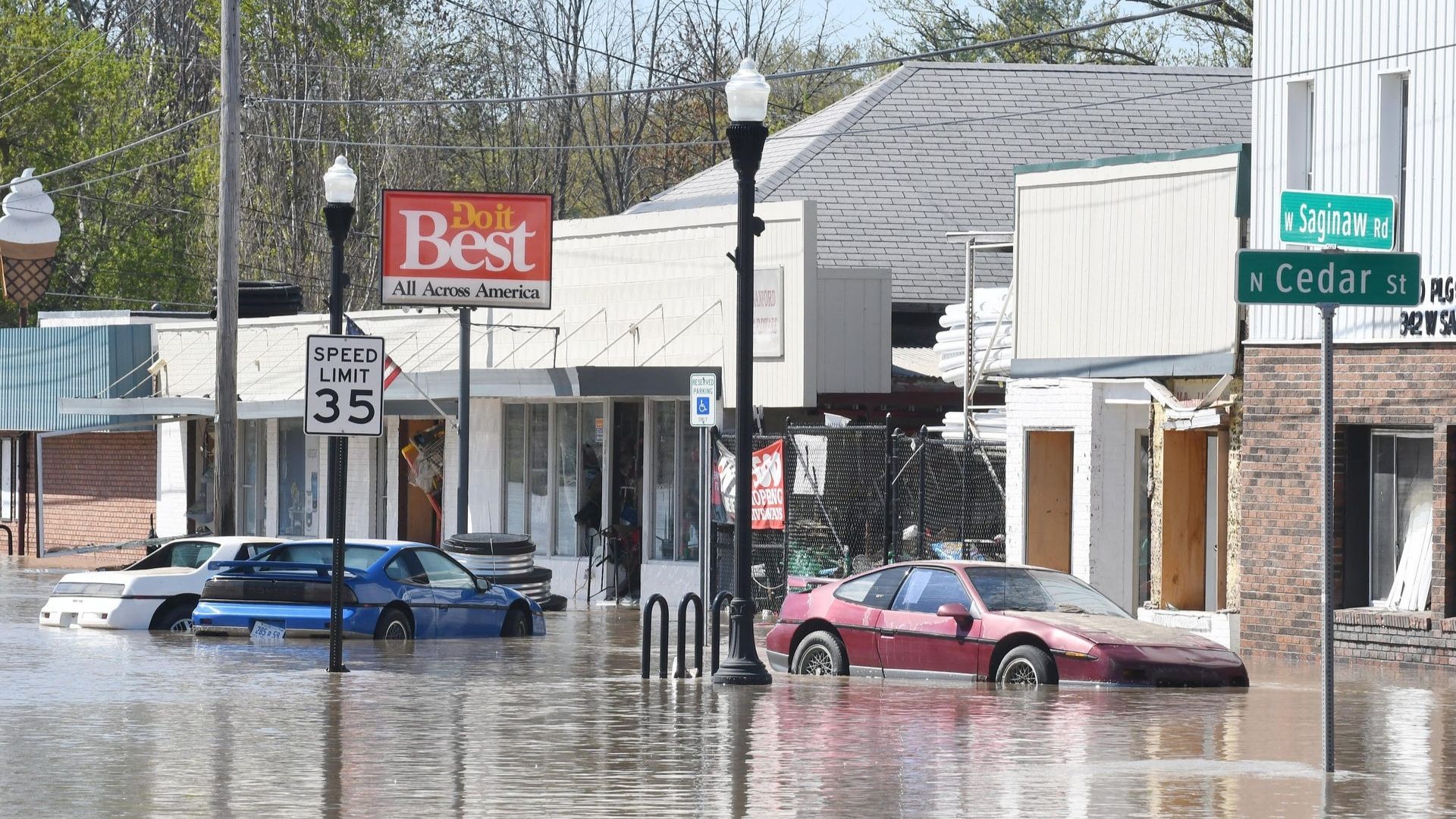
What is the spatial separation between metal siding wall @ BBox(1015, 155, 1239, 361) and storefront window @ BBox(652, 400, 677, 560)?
7648mm

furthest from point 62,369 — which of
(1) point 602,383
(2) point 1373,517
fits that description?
(2) point 1373,517

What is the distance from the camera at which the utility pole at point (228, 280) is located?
101 feet

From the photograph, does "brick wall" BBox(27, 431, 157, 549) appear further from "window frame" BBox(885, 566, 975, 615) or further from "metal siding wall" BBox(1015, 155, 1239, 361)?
"window frame" BBox(885, 566, 975, 615)

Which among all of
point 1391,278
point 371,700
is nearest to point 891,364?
point 371,700

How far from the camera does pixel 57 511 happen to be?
47.4 meters

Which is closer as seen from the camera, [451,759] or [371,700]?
[451,759]

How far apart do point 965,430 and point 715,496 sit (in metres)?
3.38

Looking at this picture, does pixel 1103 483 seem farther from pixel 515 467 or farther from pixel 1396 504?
pixel 515 467

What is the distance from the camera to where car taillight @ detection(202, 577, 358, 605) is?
2373 centimetres

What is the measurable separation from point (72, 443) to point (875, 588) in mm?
31528

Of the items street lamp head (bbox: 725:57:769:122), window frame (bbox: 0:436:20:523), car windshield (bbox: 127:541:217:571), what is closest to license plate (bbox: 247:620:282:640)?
car windshield (bbox: 127:541:217:571)

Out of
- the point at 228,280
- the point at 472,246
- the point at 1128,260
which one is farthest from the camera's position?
the point at 472,246

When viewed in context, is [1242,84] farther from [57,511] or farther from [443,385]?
[57,511]

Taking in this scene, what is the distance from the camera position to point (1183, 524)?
24.6 metres
